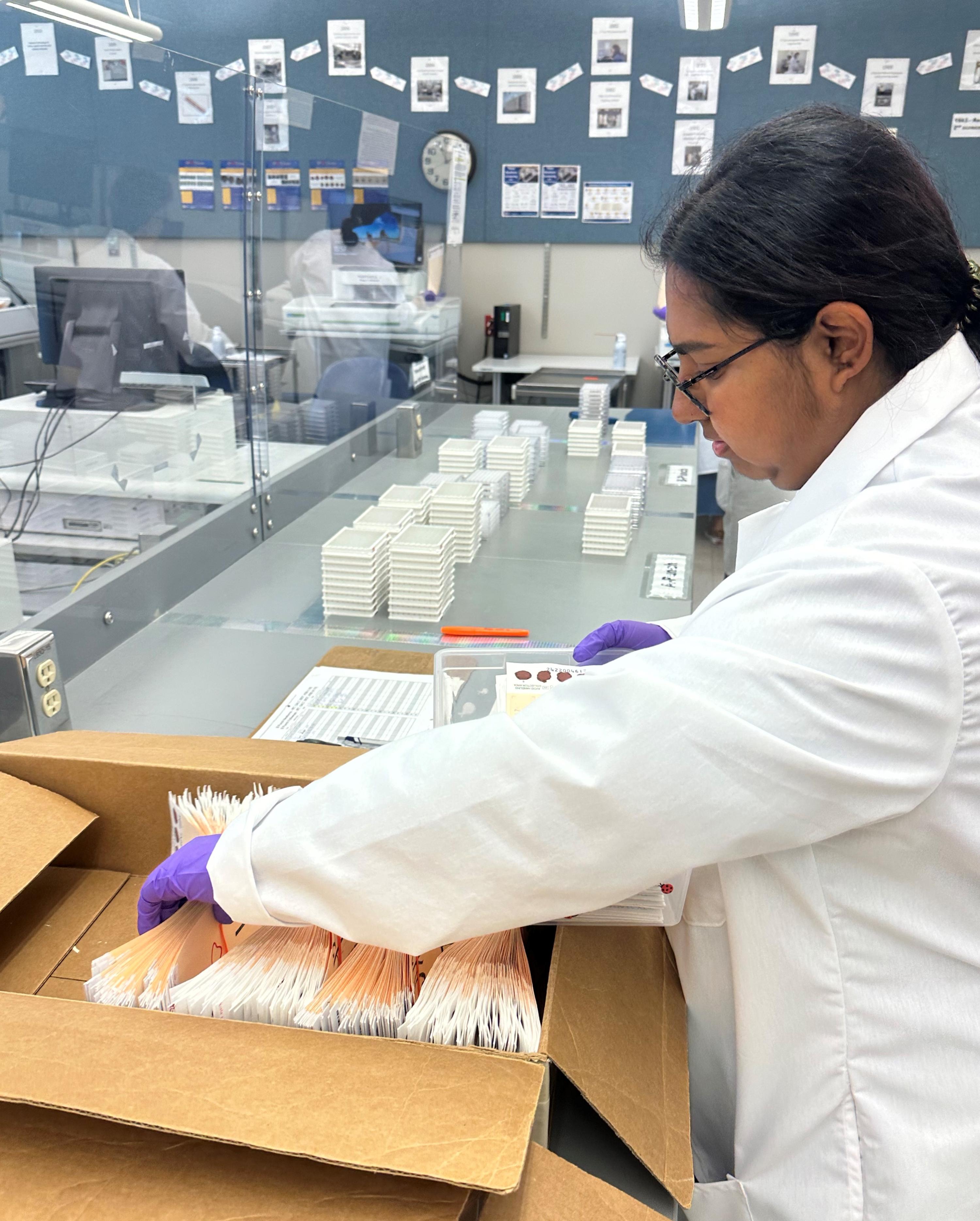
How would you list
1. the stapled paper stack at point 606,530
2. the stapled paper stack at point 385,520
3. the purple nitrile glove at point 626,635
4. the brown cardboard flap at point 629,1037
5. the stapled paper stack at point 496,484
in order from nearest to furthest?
the brown cardboard flap at point 629,1037, the purple nitrile glove at point 626,635, the stapled paper stack at point 385,520, the stapled paper stack at point 606,530, the stapled paper stack at point 496,484

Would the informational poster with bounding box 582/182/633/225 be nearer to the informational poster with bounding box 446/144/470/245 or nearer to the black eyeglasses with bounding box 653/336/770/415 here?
the informational poster with bounding box 446/144/470/245

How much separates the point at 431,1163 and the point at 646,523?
81.4 inches

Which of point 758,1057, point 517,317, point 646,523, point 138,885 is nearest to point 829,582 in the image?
point 758,1057

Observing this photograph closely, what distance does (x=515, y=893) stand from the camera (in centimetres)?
67

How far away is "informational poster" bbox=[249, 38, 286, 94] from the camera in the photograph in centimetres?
545

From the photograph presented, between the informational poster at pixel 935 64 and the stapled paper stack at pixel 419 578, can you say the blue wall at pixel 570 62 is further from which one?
the stapled paper stack at pixel 419 578

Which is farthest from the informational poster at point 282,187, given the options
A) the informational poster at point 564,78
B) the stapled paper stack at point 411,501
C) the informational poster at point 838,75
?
the informational poster at point 838,75

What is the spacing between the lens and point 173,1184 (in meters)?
0.58

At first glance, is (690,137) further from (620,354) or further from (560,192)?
(620,354)

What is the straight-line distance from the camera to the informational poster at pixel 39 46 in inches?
61.5

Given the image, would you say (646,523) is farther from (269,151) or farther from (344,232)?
(344,232)

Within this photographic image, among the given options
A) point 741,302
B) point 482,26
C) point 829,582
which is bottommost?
point 829,582

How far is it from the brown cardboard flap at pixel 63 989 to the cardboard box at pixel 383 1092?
22 cm

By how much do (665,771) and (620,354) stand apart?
4.93m
